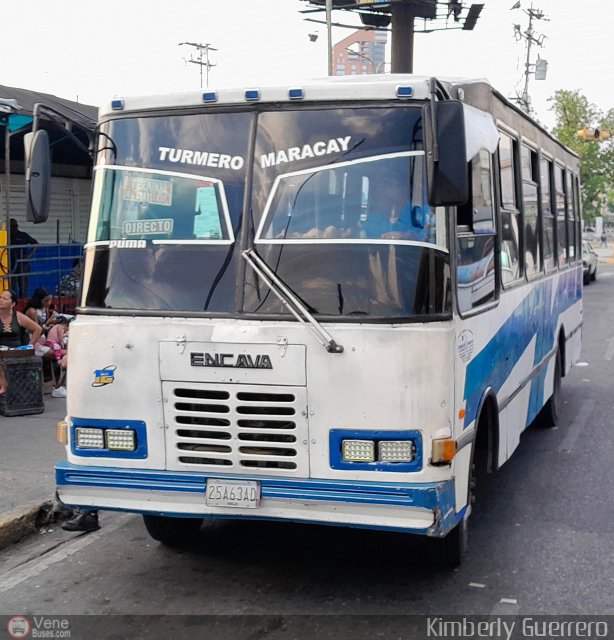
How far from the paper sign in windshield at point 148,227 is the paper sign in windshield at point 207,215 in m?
0.18

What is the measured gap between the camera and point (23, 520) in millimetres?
6688

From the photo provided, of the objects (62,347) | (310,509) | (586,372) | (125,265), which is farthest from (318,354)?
(586,372)

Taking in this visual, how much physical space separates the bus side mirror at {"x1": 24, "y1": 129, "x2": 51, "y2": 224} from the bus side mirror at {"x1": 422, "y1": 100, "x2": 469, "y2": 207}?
2.24m

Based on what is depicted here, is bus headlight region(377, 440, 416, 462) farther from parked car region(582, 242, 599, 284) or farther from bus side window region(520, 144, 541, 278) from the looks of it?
parked car region(582, 242, 599, 284)

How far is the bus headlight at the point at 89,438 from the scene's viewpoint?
5305 millimetres

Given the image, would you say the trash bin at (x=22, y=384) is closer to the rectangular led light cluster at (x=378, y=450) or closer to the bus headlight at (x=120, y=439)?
the bus headlight at (x=120, y=439)

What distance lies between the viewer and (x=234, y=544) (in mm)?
6301

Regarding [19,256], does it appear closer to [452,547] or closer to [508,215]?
[508,215]

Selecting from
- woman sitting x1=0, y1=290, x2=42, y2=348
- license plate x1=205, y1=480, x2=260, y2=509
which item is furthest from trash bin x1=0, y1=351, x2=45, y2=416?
license plate x1=205, y1=480, x2=260, y2=509

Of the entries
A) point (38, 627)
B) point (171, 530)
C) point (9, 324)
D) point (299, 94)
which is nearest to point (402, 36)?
point (9, 324)

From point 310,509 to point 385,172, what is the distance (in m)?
1.83

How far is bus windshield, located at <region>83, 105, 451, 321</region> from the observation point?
498 cm

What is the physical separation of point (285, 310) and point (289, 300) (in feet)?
0.19

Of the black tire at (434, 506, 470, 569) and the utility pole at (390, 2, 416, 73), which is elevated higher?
the utility pole at (390, 2, 416, 73)
